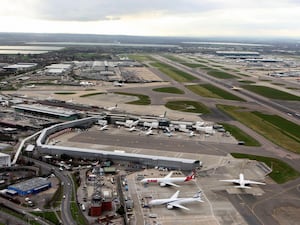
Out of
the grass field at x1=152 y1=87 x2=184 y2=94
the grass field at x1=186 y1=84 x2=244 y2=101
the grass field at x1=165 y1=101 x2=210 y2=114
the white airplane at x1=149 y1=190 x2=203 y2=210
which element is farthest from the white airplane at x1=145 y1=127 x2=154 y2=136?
the grass field at x1=152 y1=87 x2=184 y2=94

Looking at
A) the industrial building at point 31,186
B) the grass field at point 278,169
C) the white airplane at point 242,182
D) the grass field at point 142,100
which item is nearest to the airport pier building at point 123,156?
the white airplane at point 242,182

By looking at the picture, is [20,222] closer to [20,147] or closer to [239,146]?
[20,147]

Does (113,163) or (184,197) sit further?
(113,163)

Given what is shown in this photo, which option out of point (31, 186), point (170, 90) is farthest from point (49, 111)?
point (170, 90)

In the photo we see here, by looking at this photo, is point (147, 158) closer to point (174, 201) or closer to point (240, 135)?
point (174, 201)

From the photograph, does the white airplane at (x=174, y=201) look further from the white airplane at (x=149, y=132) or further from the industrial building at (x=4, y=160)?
the white airplane at (x=149, y=132)

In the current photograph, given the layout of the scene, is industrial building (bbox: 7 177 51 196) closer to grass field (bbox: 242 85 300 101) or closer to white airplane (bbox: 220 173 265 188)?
white airplane (bbox: 220 173 265 188)

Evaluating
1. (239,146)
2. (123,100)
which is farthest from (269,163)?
(123,100)
